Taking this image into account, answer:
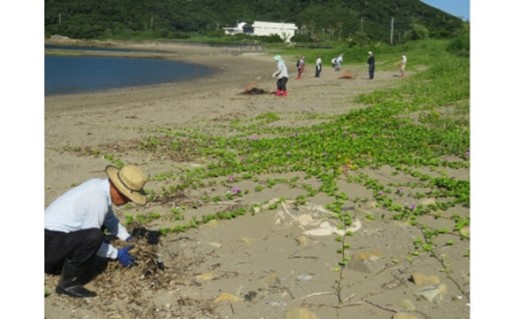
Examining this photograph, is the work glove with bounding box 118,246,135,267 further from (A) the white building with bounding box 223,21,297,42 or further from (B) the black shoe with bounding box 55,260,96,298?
(A) the white building with bounding box 223,21,297,42

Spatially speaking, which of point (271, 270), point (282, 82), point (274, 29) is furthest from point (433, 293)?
point (274, 29)

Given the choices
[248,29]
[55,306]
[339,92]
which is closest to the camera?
[55,306]

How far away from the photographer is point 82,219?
16.6ft

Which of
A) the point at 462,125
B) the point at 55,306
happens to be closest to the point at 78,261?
the point at 55,306

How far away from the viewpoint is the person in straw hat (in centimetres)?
503

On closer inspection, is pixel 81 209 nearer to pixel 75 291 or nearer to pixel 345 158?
pixel 75 291

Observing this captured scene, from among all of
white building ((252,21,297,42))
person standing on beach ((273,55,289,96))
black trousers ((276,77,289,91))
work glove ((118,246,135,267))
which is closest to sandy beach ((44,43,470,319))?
work glove ((118,246,135,267))

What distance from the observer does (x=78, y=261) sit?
510 cm

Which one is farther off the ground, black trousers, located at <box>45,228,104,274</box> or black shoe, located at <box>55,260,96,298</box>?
black trousers, located at <box>45,228,104,274</box>

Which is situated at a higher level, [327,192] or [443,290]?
[327,192]

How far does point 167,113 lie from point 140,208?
10756mm

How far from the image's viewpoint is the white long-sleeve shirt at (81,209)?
5.00 metres

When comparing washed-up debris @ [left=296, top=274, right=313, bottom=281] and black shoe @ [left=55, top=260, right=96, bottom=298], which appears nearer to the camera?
black shoe @ [left=55, top=260, right=96, bottom=298]

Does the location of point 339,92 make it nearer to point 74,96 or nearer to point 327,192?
point 74,96
